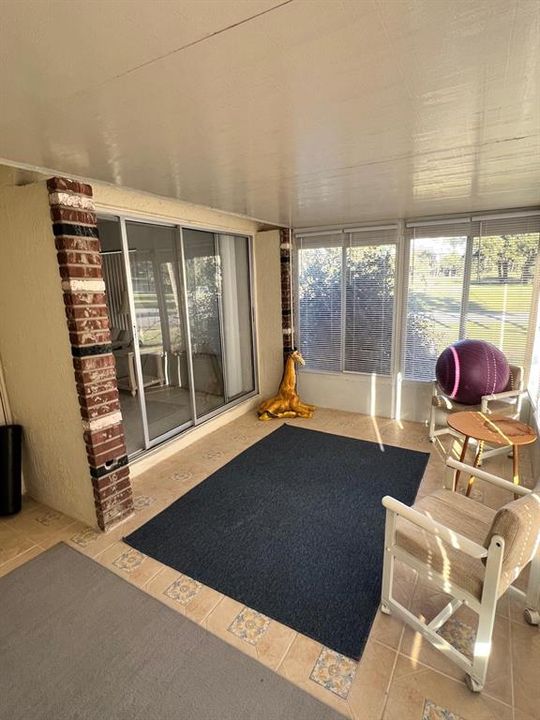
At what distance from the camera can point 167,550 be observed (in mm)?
2250

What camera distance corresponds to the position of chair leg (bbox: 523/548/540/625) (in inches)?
66.4

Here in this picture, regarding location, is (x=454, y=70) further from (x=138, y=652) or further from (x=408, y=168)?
(x=138, y=652)

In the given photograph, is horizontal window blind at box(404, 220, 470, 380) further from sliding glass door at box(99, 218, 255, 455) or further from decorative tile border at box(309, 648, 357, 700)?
decorative tile border at box(309, 648, 357, 700)

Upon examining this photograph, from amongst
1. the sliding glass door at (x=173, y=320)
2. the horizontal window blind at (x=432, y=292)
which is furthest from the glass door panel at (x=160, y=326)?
the horizontal window blind at (x=432, y=292)

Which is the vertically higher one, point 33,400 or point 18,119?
point 18,119

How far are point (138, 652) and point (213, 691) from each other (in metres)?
0.40

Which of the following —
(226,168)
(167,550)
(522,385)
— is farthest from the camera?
(522,385)

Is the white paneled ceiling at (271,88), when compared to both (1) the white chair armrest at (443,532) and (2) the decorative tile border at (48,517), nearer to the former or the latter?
(1) the white chair armrest at (443,532)

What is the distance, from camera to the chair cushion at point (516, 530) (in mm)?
1310

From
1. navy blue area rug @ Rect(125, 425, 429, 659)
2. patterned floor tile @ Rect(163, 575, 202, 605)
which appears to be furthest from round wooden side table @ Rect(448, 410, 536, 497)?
patterned floor tile @ Rect(163, 575, 202, 605)

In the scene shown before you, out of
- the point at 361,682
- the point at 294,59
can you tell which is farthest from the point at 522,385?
the point at 294,59

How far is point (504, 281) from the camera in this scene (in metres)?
3.55

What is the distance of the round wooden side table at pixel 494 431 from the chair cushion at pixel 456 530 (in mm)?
670

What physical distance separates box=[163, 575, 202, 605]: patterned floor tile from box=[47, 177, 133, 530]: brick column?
72 cm
